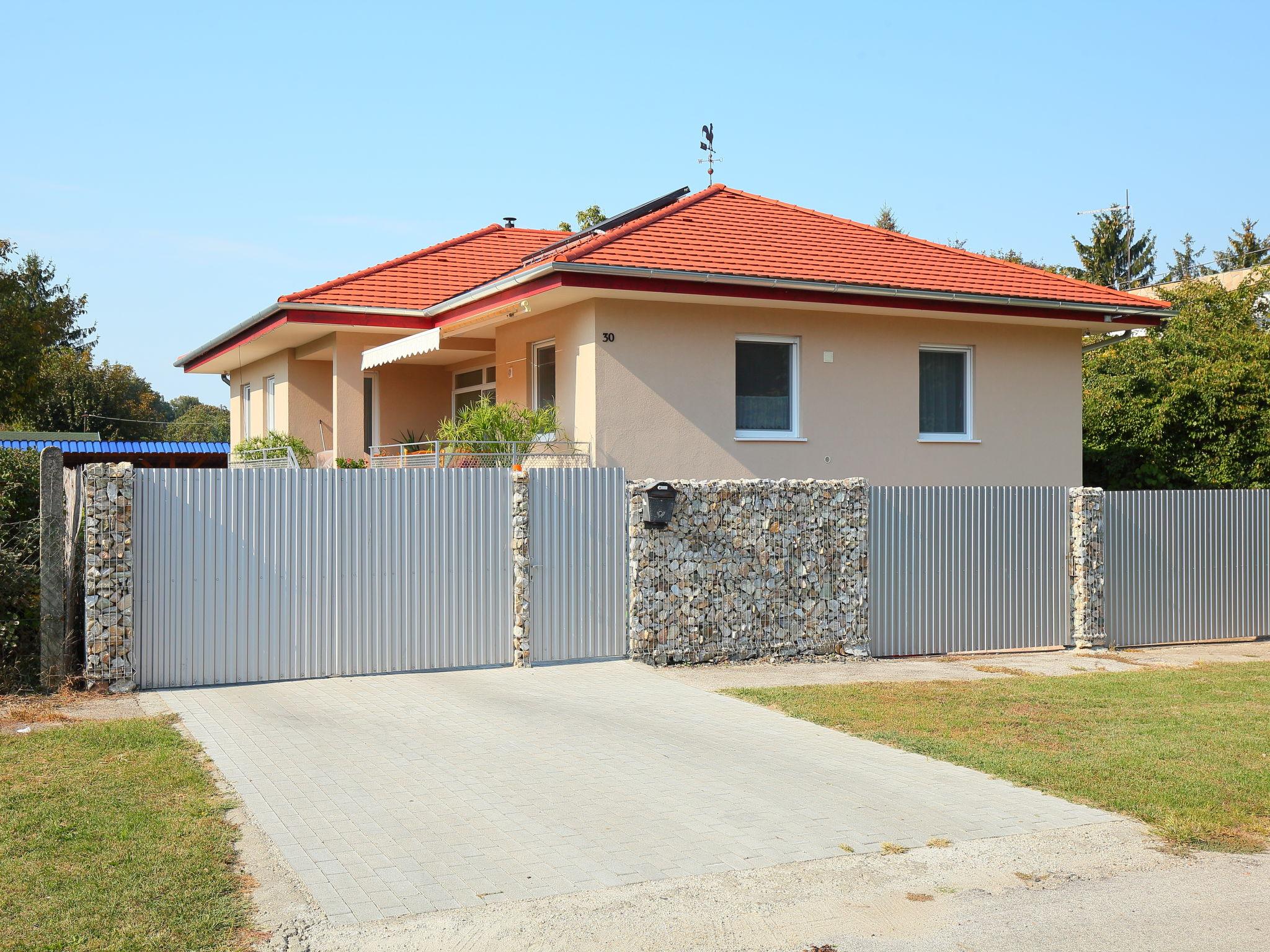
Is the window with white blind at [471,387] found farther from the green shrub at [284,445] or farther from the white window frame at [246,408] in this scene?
the white window frame at [246,408]

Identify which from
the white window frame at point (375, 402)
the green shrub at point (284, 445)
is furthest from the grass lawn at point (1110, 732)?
the white window frame at point (375, 402)

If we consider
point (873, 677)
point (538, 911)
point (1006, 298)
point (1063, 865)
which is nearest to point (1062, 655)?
point (873, 677)

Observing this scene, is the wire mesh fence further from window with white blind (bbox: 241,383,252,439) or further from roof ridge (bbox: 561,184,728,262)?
window with white blind (bbox: 241,383,252,439)

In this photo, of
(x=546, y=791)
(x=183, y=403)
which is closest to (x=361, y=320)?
(x=546, y=791)

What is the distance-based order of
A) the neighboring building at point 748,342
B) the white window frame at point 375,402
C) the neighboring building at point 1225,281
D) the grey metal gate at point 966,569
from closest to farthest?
the grey metal gate at point 966,569, the neighboring building at point 748,342, the white window frame at point 375,402, the neighboring building at point 1225,281

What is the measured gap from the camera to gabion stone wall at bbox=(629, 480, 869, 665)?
42.9ft

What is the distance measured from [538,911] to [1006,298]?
1426 centimetres

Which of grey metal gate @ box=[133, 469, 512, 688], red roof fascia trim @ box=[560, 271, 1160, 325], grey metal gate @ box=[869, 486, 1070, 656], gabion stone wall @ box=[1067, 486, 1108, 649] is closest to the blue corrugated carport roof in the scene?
red roof fascia trim @ box=[560, 271, 1160, 325]

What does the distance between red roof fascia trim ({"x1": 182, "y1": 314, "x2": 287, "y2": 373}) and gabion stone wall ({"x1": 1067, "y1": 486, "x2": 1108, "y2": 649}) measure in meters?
12.2

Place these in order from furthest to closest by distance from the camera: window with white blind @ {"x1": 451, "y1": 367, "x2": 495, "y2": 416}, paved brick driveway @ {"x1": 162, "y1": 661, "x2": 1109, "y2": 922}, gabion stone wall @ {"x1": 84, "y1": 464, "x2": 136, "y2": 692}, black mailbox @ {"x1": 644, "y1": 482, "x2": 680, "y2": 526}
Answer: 1. window with white blind @ {"x1": 451, "y1": 367, "x2": 495, "y2": 416}
2. black mailbox @ {"x1": 644, "y1": 482, "x2": 680, "y2": 526}
3. gabion stone wall @ {"x1": 84, "y1": 464, "x2": 136, "y2": 692}
4. paved brick driveway @ {"x1": 162, "y1": 661, "x2": 1109, "y2": 922}

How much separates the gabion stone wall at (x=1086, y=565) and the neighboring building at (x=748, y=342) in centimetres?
334

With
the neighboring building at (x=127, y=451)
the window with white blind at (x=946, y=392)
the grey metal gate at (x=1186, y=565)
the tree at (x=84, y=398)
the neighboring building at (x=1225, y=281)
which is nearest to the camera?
the grey metal gate at (x=1186, y=565)

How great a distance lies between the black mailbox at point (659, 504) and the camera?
12.9m

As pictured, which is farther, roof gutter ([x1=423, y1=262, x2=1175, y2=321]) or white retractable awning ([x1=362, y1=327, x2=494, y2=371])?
white retractable awning ([x1=362, y1=327, x2=494, y2=371])
